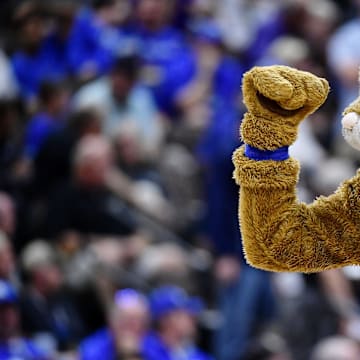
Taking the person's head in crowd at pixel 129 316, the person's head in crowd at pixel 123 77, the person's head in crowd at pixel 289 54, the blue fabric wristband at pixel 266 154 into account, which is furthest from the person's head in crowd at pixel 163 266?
the blue fabric wristband at pixel 266 154

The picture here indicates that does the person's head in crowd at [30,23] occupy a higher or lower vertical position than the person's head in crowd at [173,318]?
higher

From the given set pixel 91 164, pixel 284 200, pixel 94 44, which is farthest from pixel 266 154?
pixel 94 44

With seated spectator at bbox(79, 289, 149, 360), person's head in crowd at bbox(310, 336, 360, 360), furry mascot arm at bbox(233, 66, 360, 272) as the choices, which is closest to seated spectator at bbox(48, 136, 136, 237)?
seated spectator at bbox(79, 289, 149, 360)

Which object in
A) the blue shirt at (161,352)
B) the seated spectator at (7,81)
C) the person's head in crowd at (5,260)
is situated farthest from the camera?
the seated spectator at (7,81)

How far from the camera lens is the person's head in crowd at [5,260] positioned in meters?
4.61

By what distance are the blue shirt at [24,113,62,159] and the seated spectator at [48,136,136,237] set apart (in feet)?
0.61

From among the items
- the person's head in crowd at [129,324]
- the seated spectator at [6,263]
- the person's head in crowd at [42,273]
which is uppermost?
the seated spectator at [6,263]

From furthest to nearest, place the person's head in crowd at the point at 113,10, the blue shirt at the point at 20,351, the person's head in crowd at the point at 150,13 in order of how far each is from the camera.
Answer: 1. the person's head in crowd at the point at 150,13
2. the person's head in crowd at the point at 113,10
3. the blue shirt at the point at 20,351

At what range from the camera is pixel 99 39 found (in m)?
6.11

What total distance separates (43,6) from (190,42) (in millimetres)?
1612

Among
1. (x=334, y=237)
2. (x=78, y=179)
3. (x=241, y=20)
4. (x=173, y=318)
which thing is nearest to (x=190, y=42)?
(x=241, y=20)

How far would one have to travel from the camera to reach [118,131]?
18.7ft

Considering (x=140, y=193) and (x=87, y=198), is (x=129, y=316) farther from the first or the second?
(x=140, y=193)

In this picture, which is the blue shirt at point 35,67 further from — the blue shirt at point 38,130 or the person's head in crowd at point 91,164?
the person's head in crowd at point 91,164
